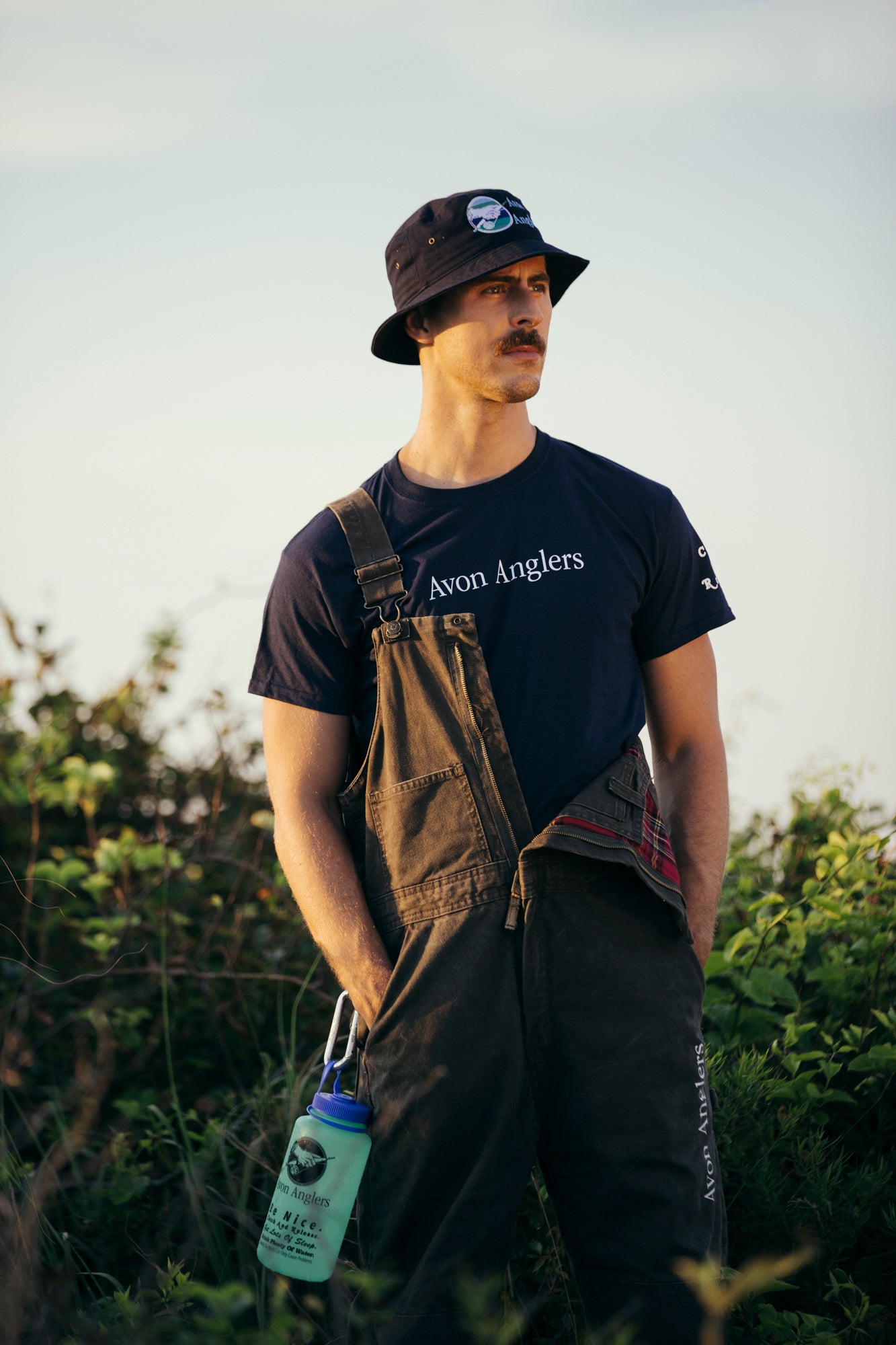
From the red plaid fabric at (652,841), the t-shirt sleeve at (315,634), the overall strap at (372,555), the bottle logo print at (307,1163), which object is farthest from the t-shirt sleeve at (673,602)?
the bottle logo print at (307,1163)

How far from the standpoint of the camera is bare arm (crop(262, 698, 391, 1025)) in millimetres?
2367

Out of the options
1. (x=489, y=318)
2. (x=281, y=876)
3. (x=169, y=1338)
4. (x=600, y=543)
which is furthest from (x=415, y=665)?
(x=281, y=876)

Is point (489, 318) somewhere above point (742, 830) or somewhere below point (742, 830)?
above

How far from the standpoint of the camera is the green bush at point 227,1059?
8.20ft

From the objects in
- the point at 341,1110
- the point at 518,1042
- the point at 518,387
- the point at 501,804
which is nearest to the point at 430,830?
the point at 501,804

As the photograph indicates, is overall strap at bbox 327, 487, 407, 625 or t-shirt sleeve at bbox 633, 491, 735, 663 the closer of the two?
overall strap at bbox 327, 487, 407, 625

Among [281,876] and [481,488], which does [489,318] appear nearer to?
[481,488]

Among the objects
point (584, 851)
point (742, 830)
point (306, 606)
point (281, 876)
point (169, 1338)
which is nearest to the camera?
point (169, 1338)

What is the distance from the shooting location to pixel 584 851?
223 centimetres

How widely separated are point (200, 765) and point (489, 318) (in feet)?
10.6

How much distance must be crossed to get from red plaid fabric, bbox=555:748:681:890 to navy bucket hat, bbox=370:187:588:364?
3.72ft

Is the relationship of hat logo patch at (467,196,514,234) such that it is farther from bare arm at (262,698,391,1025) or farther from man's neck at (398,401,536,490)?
bare arm at (262,698,391,1025)

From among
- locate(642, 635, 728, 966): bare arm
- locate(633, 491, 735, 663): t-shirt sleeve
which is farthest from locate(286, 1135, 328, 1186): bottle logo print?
locate(633, 491, 735, 663): t-shirt sleeve

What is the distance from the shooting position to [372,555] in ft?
8.21
